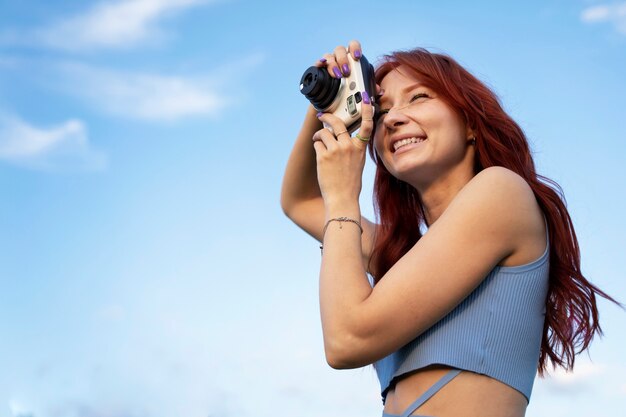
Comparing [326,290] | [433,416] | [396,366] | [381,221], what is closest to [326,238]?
[326,290]

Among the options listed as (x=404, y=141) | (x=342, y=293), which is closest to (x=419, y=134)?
(x=404, y=141)

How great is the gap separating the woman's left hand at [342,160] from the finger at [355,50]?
0.18 meters

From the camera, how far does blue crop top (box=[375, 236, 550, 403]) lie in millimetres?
2311

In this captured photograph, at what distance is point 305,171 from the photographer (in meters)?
3.58

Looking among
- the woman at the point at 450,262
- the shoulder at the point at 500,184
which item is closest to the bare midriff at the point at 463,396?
the woman at the point at 450,262

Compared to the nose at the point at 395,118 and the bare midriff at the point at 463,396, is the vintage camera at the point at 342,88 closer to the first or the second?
the nose at the point at 395,118

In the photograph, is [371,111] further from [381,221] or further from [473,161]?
[381,221]

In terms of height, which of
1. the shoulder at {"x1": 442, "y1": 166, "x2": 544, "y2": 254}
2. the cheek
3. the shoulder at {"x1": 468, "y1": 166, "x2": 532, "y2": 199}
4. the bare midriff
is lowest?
the bare midriff

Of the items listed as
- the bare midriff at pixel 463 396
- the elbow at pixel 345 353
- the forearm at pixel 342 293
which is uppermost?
the forearm at pixel 342 293

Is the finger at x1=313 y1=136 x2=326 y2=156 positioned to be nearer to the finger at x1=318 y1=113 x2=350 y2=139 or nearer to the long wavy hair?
the finger at x1=318 y1=113 x2=350 y2=139

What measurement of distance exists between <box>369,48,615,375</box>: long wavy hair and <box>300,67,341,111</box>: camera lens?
0.84 feet

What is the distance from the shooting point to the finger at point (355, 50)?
2779mm

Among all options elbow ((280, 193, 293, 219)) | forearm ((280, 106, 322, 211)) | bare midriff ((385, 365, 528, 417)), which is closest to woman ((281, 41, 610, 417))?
bare midriff ((385, 365, 528, 417))

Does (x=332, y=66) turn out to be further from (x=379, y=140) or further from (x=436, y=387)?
(x=436, y=387)
